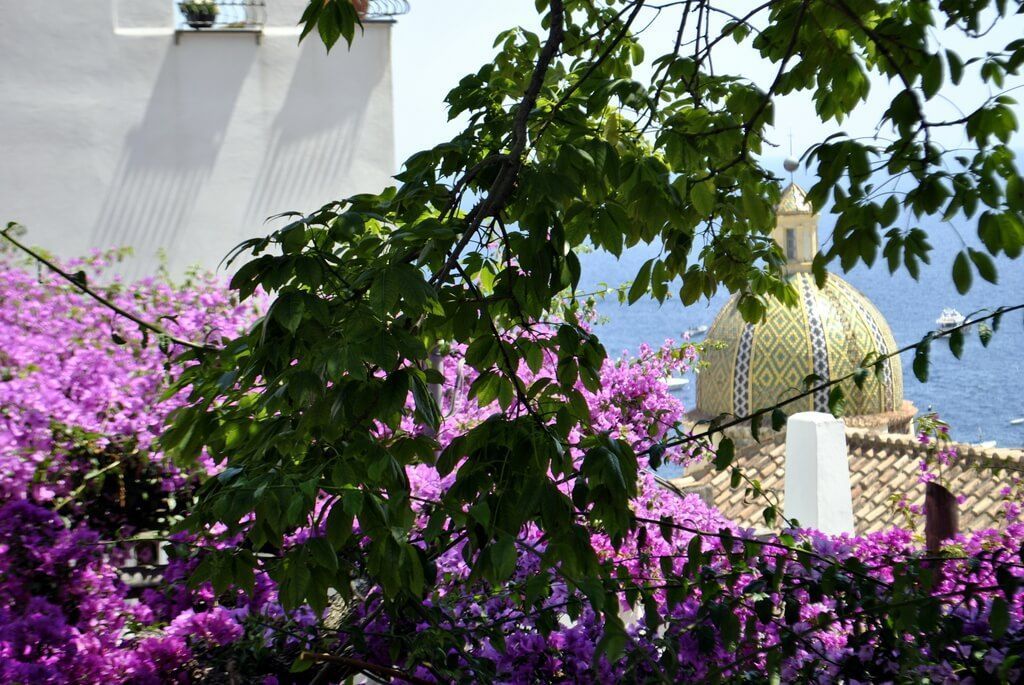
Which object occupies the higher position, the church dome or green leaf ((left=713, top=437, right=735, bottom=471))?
the church dome

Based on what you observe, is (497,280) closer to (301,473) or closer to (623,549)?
(301,473)

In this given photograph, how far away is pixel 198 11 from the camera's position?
26.0 ft

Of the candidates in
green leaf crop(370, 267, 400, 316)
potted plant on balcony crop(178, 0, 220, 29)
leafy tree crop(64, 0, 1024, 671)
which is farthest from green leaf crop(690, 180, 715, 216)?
potted plant on balcony crop(178, 0, 220, 29)

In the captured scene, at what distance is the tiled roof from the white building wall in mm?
4140

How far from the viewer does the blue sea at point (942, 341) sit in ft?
120

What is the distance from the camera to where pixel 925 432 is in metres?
4.27

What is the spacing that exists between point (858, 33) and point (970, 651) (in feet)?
4.56

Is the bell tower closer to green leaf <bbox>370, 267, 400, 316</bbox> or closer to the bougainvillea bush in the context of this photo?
the bougainvillea bush

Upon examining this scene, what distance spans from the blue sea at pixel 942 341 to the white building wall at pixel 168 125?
15811mm

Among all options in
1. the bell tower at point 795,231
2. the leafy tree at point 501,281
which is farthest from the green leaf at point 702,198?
the bell tower at point 795,231

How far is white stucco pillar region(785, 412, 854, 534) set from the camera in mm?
6527

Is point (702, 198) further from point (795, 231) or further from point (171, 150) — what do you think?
point (795, 231)

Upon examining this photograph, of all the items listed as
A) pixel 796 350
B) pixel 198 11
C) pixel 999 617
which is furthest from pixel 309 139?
pixel 796 350

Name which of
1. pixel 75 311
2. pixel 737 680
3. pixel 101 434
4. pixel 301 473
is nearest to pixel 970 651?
pixel 737 680
